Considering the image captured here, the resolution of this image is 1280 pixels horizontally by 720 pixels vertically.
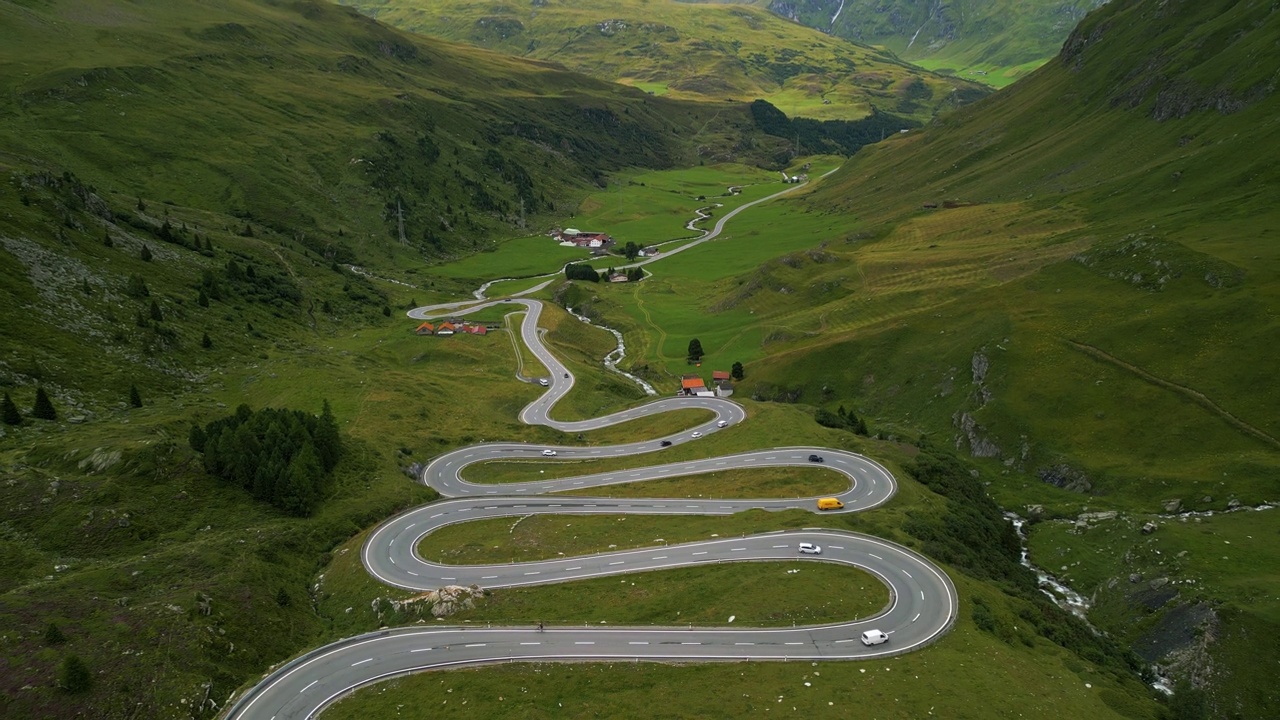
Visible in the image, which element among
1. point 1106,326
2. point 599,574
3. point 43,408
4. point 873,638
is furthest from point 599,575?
point 1106,326

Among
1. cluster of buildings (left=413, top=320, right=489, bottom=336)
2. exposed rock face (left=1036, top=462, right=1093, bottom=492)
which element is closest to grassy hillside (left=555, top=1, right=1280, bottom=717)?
exposed rock face (left=1036, top=462, right=1093, bottom=492)

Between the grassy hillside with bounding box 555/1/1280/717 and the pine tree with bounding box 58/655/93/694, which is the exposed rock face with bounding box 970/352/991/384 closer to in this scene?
the grassy hillside with bounding box 555/1/1280/717

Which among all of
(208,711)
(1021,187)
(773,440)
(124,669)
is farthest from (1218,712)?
(1021,187)

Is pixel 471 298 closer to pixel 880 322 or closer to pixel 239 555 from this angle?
pixel 880 322

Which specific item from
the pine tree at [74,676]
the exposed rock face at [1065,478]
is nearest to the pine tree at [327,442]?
the pine tree at [74,676]

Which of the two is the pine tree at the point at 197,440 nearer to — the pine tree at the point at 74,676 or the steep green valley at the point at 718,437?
the steep green valley at the point at 718,437

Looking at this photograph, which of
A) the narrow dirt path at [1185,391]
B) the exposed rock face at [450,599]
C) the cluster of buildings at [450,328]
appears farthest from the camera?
the cluster of buildings at [450,328]
